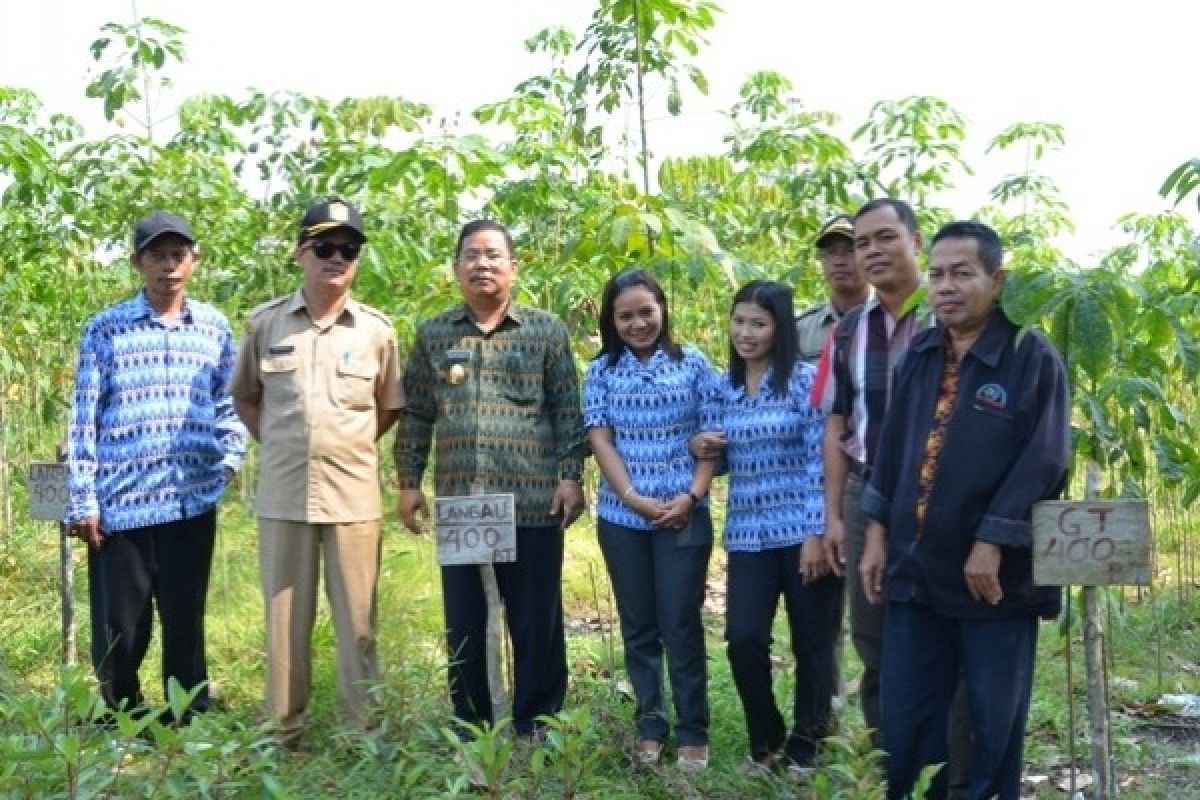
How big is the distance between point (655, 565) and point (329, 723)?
4.02 ft

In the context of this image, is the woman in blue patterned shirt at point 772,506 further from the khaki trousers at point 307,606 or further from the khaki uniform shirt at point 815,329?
the khaki trousers at point 307,606

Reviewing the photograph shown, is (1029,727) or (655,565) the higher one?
(655,565)

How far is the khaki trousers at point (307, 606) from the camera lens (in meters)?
3.95

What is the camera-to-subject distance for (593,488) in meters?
7.47

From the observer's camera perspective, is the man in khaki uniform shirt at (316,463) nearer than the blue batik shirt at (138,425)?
Yes

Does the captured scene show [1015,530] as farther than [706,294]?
No

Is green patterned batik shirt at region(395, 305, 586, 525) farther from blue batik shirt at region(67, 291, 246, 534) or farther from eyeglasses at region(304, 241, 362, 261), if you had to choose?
blue batik shirt at region(67, 291, 246, 534)

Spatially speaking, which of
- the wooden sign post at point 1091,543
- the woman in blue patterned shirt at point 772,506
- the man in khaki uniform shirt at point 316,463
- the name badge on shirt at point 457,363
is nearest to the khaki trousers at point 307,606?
the man in khaki uniform shirt at point 316,463

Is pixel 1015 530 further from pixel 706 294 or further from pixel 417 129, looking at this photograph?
pixel 706 294

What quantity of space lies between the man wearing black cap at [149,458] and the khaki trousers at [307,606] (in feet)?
1.10

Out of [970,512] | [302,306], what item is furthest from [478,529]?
[970,512]

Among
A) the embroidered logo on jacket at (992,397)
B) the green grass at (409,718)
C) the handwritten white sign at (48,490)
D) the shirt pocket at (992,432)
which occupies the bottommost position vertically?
the green grass at (409,718)

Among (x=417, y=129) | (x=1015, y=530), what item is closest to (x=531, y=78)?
(x=417, y=129)

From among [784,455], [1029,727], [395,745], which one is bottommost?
[1029,727]
